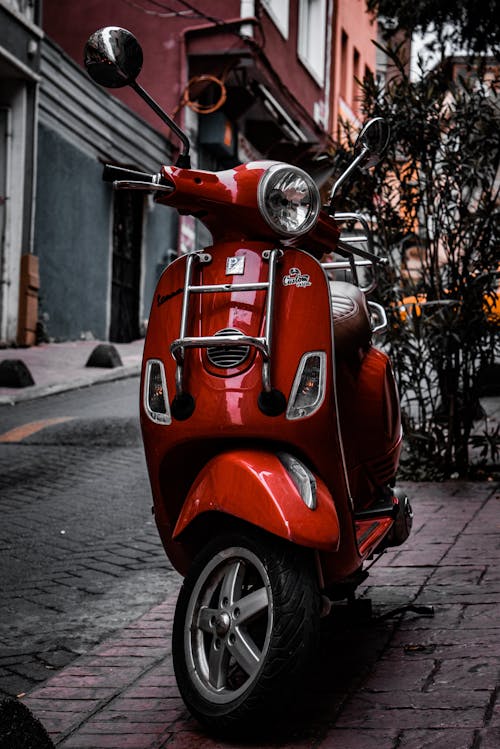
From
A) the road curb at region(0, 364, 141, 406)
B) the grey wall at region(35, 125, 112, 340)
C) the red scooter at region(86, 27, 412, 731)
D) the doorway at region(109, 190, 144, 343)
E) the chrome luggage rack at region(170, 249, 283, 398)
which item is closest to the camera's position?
the red scooter at region(86, 27, 412, 731)

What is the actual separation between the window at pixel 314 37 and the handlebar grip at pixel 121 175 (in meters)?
23.5

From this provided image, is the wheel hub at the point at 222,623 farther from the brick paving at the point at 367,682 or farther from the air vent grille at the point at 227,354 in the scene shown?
the air vent grille at the point at 227,354

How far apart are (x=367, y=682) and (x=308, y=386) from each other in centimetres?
94

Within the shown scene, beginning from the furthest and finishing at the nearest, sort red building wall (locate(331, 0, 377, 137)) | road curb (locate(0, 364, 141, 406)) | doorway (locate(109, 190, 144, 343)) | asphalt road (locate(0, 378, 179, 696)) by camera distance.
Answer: red building wall (locate(331, 0, 377, 137)), doorway (locate(109, 190, 144, 343)), road curb (locate(0, 364, 141, 406)), asphalt road (locate(0, 378, 179, 696))

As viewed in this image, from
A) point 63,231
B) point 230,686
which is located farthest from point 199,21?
point 230,686

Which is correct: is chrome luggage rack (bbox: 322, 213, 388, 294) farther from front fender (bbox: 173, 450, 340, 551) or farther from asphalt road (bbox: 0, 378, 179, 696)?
asphalt road (bbox: 0, 378, 179, 696)

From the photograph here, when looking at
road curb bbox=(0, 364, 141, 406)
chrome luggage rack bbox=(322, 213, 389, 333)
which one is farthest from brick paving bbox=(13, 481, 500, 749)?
road curb bbox=(0, 364, 141, 406)

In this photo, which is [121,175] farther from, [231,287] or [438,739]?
[438,739]

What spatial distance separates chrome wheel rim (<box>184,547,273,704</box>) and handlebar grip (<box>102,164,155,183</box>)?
3.91ft

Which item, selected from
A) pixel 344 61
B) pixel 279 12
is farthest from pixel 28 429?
pixel 344 61

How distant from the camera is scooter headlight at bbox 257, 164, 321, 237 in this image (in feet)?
11.0

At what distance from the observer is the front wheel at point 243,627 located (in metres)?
3.00

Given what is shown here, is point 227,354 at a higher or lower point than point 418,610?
higher

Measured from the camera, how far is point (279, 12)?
928 inches
